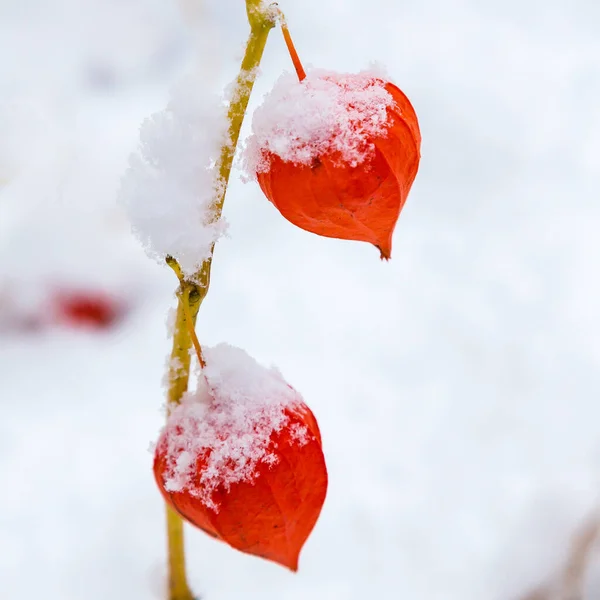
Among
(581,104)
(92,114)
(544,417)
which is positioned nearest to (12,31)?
(92,114)

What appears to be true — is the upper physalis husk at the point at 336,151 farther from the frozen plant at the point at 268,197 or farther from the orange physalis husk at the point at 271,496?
the orange physalis husk at the point at 271,496

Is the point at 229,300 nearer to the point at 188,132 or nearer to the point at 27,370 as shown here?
the point at 27,370

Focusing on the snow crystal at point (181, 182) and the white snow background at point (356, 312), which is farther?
the white snow background at point (356, 312)

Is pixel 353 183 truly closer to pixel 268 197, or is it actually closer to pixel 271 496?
pixel 268 197

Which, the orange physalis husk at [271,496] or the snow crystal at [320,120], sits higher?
the snow crystal at [320,120]

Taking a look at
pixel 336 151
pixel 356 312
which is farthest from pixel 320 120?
pixel 356 312

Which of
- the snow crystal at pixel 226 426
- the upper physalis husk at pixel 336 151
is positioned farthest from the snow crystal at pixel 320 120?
the snow crystal at pixel 226 426
